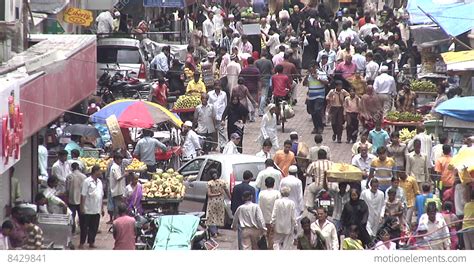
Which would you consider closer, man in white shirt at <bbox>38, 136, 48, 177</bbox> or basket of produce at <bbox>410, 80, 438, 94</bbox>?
man in white shirt at <bbox>38, 136, 48, 177</bbox>

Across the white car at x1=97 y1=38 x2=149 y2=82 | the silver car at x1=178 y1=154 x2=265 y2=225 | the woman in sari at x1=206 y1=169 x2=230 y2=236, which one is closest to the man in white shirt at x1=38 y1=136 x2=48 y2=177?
the silver car at x1=178 y1=154 x2=265 y2=225

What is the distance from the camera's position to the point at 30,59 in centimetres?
2320

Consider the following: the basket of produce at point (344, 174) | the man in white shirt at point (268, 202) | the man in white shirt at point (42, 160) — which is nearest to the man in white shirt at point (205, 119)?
the man in white shirt at point (42, 160)

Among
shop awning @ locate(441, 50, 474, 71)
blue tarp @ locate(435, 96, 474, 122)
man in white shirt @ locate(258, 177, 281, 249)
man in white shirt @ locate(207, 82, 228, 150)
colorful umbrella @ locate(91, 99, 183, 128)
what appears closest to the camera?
man in white shirt @ locate(258, 177, 281, 249)

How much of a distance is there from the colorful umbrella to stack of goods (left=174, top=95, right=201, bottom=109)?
125 inches

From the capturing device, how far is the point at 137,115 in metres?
27.3

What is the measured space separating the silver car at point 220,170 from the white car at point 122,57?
9.91m

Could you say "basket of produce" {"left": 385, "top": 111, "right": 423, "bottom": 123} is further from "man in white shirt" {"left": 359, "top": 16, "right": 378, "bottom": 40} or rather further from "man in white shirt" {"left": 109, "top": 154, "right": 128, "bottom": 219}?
"man in white shirt" {"left": 359, "top": 16, "right": 378, "bottom": 40}

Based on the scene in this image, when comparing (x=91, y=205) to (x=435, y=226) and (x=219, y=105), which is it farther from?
(x=219, y=105)

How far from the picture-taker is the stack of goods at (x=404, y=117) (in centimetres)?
2934

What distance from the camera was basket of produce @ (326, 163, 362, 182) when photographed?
79.4 ft

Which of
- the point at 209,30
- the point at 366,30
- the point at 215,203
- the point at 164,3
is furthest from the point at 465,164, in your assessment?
the point at 209,30
